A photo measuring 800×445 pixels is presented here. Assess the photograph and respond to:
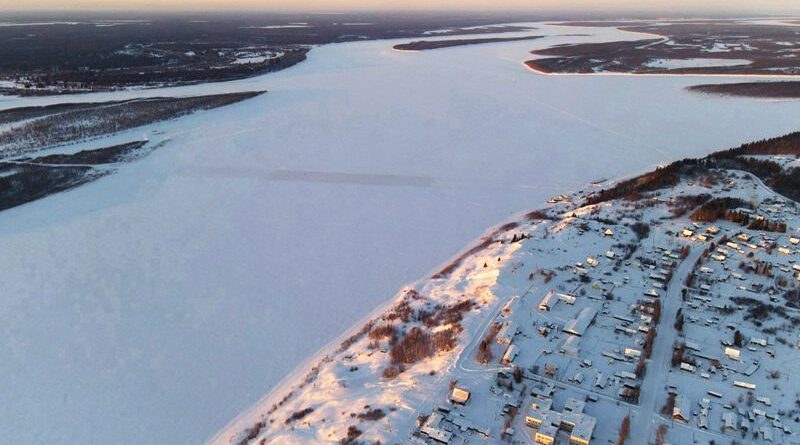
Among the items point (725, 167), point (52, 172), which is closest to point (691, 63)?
point (725, 167)

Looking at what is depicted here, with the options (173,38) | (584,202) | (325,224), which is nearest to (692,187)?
(584,202)

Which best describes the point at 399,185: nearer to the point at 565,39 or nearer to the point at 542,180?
the point at 542,180

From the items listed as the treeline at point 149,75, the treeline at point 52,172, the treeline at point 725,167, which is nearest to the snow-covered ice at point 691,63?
the treeline at point 725,167

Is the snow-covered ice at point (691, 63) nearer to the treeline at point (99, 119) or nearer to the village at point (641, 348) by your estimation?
the treeline at point (99, 119)

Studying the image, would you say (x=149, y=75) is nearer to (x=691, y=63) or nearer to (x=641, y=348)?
(x=641, y=348)

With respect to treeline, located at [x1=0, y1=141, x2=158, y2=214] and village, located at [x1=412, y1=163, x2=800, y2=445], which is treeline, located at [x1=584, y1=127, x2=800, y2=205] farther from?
treeline, located at [x1=0, y1=141, x2=158, y2=214]

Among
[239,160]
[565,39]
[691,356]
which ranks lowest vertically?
[691,356]

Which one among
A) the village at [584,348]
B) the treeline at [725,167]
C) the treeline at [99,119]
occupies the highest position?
the treeline at [99,119]

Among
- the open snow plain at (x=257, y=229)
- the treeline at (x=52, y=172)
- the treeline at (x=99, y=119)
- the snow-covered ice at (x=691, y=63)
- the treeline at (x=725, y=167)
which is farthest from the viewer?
the snow-covered ice at (x=691, y=63)
